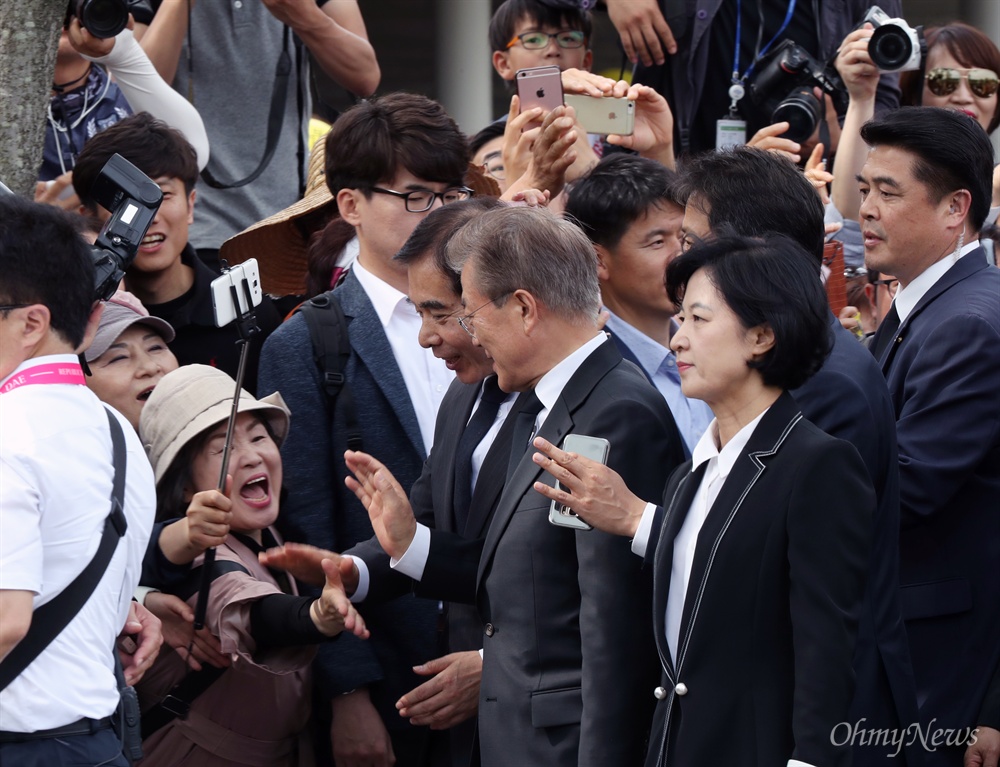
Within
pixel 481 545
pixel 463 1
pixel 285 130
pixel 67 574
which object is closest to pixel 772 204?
pixel 481 545

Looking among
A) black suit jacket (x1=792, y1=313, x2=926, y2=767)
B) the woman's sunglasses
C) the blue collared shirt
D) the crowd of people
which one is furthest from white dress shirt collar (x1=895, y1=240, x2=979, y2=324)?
the woman's sunglasses

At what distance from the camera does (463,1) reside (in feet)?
35.8

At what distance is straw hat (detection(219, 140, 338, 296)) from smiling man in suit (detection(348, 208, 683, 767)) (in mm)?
1521

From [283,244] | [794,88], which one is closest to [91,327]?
[283,244]

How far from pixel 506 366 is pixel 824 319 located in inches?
29.1

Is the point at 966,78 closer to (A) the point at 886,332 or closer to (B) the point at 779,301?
(A) the point at 886,332

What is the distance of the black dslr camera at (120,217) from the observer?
3.08 metres

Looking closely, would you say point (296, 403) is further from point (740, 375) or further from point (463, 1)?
point (463, 1)

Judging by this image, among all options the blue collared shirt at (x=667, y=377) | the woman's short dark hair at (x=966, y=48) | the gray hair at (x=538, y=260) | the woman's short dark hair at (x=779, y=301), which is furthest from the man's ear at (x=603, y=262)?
the woman's short dark hair at (x=966, y=48)

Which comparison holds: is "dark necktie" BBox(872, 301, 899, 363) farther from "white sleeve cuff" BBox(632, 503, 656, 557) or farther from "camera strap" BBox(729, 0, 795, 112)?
"camera strap" BBox(729, 0, 795, 112)

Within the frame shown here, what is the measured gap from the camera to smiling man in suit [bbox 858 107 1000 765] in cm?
334

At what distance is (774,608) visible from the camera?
245cm

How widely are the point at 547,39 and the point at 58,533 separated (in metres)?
3.26

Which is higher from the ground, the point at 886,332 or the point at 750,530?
the point at 750,530
